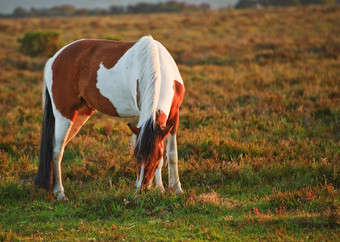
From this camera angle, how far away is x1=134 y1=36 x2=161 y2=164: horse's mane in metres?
4.03

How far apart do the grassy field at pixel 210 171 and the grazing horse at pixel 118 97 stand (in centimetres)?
45

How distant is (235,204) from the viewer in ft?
15.1

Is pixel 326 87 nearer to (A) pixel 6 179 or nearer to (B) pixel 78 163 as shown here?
(B) pixel 78 163

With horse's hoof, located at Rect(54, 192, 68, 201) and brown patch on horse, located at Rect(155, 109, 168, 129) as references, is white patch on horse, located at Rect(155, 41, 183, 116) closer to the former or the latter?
brown patch on horse, located at Rect(155, 109, 168, 129)

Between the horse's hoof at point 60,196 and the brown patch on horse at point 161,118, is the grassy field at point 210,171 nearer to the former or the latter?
the horse's hoof at point 60,196

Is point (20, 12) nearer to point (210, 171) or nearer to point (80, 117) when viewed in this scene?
point (80, 117)

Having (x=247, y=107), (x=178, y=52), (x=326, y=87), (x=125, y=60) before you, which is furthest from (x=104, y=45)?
(x=178, y=52)

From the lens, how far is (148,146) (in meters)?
4.02

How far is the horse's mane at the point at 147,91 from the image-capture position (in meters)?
4.03

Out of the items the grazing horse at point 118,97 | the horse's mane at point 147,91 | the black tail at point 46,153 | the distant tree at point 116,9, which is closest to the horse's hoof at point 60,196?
the grazing horse at point 118,97

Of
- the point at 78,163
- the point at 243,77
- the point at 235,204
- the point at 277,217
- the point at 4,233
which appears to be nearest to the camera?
the point at 4,233

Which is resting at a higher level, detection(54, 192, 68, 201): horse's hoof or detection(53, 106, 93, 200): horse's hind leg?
detection(53, 106, 93, 200): horse's hind leg

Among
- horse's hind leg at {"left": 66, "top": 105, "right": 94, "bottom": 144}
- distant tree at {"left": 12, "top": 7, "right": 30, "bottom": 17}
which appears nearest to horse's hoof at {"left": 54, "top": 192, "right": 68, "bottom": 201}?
horse's hind leg at {"left": 66, "top": 105, "right": 94, "bottom": 144}

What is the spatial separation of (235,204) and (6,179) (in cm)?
335
